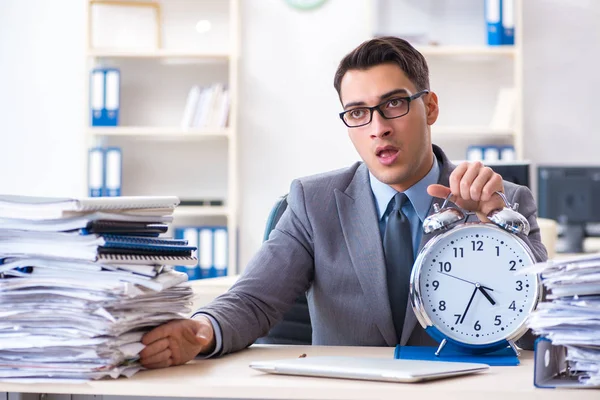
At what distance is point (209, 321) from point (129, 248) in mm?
271

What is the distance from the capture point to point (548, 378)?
108 cm

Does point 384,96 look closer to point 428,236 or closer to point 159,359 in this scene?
point 428,236

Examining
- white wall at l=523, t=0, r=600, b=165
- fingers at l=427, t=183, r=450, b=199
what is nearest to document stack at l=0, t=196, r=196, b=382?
fingers at l=427, t=183, r=450, b=199

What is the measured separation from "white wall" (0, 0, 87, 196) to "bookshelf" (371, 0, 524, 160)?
1.85 m

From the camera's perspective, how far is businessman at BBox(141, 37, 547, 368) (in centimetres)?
171

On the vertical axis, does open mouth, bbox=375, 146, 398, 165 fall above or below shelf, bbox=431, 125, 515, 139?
below

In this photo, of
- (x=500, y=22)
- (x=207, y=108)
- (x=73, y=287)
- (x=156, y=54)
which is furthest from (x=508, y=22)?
(x=73, y=287)

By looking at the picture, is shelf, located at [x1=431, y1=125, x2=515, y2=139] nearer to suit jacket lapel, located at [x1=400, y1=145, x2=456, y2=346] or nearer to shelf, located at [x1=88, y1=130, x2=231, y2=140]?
shelf, located at [x1=88, y1=130, x2=231, y2=140]

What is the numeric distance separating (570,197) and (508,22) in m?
1.03

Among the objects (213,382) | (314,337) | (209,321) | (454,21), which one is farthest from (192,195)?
(213,382)

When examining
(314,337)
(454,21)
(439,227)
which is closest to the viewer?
(439,227)

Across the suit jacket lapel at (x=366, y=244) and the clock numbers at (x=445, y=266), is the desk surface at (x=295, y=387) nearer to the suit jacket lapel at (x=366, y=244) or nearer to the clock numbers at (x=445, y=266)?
the clock numbers at (x=445, y=266)

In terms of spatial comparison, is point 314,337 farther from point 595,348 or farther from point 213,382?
point 595,348

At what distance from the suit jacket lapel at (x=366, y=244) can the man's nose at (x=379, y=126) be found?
0.56 feet
